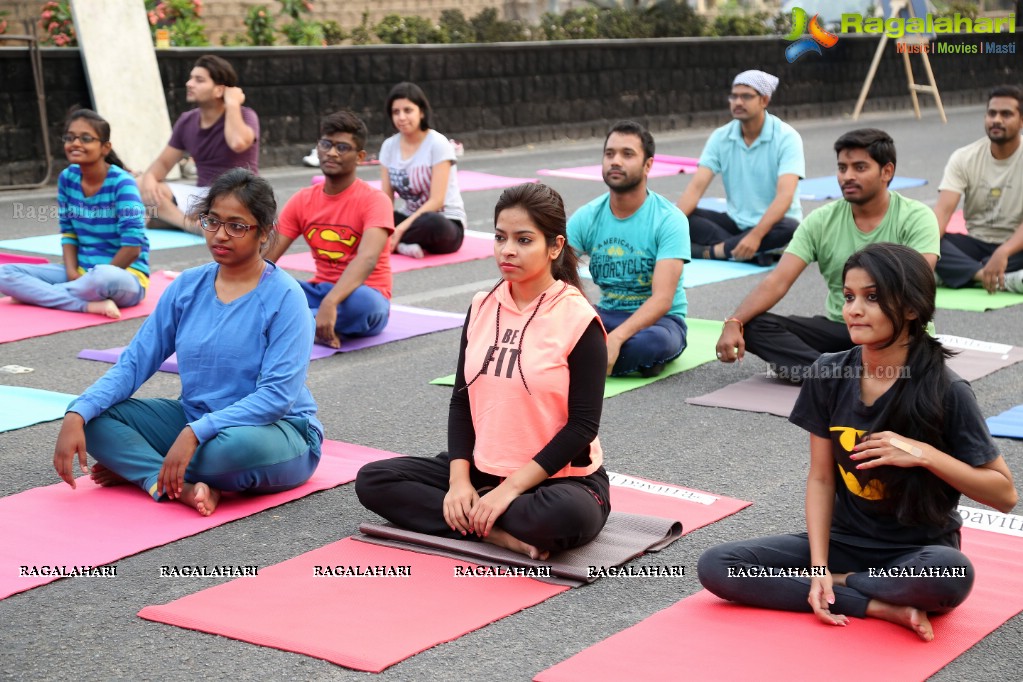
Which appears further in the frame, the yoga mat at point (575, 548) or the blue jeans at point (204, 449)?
the blue jeans at point (204, 449)

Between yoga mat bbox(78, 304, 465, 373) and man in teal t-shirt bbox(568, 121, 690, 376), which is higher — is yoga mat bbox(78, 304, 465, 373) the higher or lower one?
the lower one

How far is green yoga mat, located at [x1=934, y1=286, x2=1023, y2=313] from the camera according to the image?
8273 mm

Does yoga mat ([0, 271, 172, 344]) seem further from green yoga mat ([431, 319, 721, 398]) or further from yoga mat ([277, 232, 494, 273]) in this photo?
green yoga mat ([431, 319, 721, 398])

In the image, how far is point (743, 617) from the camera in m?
3.78

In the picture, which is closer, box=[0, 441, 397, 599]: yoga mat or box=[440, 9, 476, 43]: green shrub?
box=[0, 441, 397, 599]: yoga mat

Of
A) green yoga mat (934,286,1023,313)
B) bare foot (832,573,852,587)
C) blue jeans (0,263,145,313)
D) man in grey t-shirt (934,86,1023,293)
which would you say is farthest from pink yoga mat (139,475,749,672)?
man in grey t-shirt (934,86,1023,293)

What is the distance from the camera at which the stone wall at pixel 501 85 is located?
1346cm

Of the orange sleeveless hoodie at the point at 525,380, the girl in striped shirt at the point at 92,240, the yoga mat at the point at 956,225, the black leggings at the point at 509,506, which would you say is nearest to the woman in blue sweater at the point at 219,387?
the black leggings at the point at 509,506

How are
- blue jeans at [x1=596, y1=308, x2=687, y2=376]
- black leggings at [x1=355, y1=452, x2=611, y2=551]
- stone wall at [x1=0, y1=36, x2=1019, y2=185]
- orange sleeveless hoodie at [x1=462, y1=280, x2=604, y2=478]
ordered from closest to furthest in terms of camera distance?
black leggings at [x1=355, y1=452, x2=611, y2=551] < orange sleeveless hoodie at [x1=462, y1=280, x2=604, y2=478] < blue jeans at [x1=596, y1=308, x2=687, y2=376] < stone wall at [x1=0, y1=36, x2=1019, y2=185]

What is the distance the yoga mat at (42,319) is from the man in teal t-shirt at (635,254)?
2455mm

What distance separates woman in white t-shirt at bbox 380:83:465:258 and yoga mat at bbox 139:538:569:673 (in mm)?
5474

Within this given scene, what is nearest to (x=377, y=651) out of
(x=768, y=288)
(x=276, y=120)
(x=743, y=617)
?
(x=743, y=617)

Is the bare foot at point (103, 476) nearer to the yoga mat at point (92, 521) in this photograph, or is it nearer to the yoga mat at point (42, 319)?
the yoga mat at point (92, 521)

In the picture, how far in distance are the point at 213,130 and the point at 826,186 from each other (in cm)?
656
